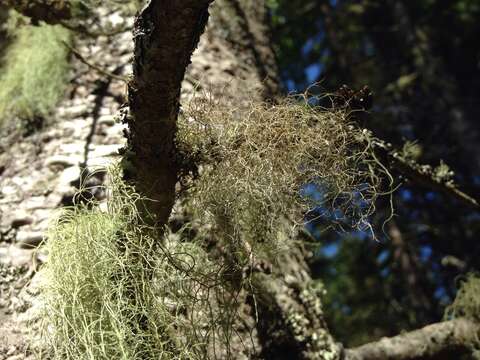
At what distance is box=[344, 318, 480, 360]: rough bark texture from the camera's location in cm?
194

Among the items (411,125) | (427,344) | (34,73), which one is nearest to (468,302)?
(427,344)

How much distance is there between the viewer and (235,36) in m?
2.35

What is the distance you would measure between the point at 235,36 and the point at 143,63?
1080 millimetres

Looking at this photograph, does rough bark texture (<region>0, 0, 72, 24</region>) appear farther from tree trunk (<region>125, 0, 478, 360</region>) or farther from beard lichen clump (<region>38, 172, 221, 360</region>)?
beard lichen clump (<region>38, 172, 221, 360</region>)

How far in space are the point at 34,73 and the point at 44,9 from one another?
0.22 meters

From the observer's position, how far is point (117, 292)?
4.36ft

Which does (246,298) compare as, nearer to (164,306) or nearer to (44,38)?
(164,306)

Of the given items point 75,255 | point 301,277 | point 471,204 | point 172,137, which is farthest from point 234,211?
point 471,204

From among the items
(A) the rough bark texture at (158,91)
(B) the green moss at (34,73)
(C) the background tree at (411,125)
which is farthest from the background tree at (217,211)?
(C) the background tree at (411,125)

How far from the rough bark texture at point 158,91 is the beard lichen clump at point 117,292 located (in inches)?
2.3

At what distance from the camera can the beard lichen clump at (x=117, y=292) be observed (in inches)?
50.3

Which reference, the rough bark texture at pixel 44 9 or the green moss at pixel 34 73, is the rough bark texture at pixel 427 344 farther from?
the rough bark texture at pixel 44 9

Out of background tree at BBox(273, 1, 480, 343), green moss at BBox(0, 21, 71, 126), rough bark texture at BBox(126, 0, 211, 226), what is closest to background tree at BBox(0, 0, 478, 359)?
rough bark texture at BBox(126, 0, 211, 226)

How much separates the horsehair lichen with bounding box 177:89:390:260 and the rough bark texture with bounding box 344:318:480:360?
0.63m
